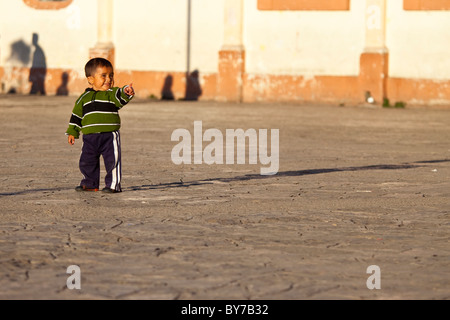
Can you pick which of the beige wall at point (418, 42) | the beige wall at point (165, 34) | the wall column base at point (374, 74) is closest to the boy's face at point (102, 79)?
the wall column base at point (374, 74)

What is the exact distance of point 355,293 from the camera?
4680 mm

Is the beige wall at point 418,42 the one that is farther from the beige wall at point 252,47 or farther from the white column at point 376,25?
the white column at point 376,25

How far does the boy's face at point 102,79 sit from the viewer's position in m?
8.06

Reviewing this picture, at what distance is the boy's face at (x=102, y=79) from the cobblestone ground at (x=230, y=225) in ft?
3.07

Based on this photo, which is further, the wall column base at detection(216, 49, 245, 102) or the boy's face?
the wall column base at detection(216, 49, 245, 102)

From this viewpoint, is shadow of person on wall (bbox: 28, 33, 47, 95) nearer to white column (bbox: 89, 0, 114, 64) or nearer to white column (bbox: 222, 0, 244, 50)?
white column (bbox: 89, 0, 114, 64)

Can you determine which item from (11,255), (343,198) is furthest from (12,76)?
(11,255)

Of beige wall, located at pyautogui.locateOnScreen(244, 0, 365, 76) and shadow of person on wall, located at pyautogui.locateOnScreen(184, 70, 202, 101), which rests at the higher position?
beige wall, located at pyautogui.locateOnScreen(244, 0, 365, 76)

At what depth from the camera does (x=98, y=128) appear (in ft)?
26.7

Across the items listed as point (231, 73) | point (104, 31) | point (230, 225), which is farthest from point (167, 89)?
point (230, 225)

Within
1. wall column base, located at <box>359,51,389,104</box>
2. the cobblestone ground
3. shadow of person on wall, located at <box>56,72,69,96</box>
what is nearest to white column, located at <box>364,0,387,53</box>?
wall column base, located at <box>359,51,389,104</box>

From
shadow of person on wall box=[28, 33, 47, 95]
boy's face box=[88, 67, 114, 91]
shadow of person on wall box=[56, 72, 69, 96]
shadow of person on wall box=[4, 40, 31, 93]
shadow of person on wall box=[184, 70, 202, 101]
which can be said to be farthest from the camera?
shadow of person on wall box=[4, 40, 31, 93]

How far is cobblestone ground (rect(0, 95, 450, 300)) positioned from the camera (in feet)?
16.0

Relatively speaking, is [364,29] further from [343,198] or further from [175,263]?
[175,263]
